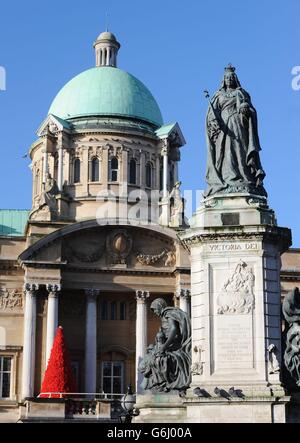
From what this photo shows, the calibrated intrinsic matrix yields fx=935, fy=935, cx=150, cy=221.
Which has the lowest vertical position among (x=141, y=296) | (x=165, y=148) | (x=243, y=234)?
(x=243, y=234)

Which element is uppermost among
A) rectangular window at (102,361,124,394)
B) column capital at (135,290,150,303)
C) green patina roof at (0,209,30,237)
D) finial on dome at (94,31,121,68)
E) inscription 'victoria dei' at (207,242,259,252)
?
finial on dome at (94,31,121,68)

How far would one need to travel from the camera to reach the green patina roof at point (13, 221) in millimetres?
66688

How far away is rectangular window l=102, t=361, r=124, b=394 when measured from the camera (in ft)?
188

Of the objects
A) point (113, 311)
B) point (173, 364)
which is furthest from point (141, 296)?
point (173, 364)

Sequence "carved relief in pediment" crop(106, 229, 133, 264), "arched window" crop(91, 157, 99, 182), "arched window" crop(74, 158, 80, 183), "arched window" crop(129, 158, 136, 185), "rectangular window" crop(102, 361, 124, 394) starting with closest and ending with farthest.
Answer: "carved relief in pediment" crop(106, 229, 133, 264), "rectangular window" crop(102, 361, 124, 394), "arched window" crop(91, 157, 99, 182), "arched window" crop(74, 158, 80, 183), "arched window" crop(129, 158, 136, 185)

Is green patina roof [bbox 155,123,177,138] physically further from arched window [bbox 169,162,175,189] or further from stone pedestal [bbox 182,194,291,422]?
stone pedestal [bbox 182,194,291,422]

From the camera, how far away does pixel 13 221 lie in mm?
67938

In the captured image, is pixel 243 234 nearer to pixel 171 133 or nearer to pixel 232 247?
pixel 232 247

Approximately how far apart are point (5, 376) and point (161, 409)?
37.6 metres

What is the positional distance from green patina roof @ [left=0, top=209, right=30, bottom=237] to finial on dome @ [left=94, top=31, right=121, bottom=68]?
1339cm

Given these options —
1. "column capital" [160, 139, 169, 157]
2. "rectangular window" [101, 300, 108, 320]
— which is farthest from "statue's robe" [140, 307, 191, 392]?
"column capital" [160, 139, 169, 157]

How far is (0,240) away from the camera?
5722cm
